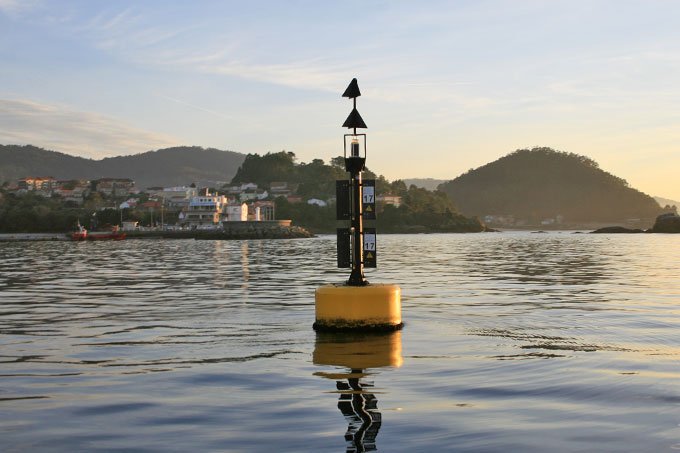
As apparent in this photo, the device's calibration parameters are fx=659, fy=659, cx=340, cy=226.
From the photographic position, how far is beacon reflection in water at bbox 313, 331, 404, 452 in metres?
7.22

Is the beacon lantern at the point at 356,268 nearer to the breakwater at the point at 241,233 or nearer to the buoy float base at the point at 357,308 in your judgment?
the buoy float base at the point at 357,308

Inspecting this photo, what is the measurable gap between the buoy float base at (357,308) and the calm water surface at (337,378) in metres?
0.44

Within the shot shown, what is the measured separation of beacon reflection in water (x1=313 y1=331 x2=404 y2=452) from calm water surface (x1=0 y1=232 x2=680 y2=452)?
3 cm

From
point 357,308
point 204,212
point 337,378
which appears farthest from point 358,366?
point 204,212

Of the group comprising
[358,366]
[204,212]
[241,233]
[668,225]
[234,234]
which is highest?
[204,212]

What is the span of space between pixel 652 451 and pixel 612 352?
19.8 ft

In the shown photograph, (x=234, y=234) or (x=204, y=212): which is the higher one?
(x=204, y=212)

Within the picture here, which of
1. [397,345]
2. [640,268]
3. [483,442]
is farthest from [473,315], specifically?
[640,268]

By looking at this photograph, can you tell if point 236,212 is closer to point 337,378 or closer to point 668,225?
point 668,225

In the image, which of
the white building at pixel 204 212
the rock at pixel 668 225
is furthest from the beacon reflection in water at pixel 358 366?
the rock at pixel 668 225

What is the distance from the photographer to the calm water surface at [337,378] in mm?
7090

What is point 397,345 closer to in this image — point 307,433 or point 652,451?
point 307,433

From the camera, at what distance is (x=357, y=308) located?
14.6m

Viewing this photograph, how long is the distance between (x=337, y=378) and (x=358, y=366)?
107 centimetres
